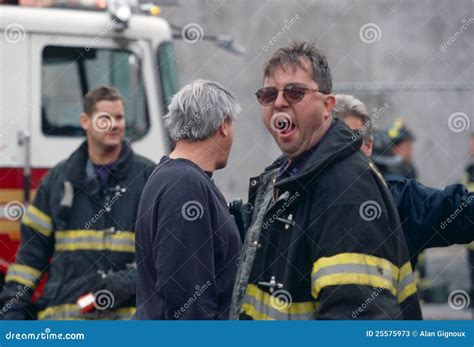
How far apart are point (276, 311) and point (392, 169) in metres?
6.62

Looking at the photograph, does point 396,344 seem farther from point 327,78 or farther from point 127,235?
point 127,235

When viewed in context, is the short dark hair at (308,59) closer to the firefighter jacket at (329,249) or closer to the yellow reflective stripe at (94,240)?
the firefighter jacket at (329,249)

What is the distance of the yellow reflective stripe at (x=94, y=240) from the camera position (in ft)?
18.5

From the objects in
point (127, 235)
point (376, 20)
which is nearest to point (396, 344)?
point (127, 235)

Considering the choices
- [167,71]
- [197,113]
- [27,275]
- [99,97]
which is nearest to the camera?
[197,113]

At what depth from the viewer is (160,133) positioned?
761 cm

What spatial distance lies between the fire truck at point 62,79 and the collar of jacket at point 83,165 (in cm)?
135

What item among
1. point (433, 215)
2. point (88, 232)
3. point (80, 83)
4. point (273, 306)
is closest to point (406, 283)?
point (273, 306)

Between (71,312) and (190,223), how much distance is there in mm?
1953

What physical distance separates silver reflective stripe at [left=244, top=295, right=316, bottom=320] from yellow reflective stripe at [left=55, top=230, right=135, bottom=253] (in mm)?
1966

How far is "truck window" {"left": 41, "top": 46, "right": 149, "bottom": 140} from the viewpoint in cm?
740

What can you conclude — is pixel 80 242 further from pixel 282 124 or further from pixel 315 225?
pixel 315 225

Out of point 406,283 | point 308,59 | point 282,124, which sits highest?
point 308,59

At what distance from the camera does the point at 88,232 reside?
573 cm
